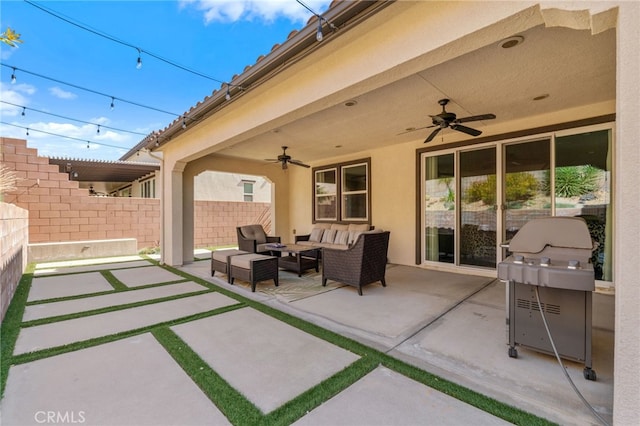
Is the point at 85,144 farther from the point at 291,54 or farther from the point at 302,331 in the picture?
the point at 302,331

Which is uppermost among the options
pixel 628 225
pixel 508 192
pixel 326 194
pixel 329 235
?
pixel 326 194

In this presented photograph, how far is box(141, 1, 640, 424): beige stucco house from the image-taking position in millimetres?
1657

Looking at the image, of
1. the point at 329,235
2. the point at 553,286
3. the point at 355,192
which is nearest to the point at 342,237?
the point at 329,235

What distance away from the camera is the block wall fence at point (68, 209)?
746 cm

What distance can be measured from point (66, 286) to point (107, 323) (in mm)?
2583

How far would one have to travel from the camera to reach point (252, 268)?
479 cm

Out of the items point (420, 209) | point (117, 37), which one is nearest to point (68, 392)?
point (117, 37)

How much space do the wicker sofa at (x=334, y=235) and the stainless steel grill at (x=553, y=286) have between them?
463cm

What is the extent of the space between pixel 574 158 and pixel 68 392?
7.19 metres

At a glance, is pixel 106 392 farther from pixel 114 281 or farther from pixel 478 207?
pixel 478 207

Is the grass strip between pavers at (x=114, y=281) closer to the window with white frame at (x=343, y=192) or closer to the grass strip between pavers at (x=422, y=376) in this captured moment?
the grass strip between pavers at (x=422, y=376)

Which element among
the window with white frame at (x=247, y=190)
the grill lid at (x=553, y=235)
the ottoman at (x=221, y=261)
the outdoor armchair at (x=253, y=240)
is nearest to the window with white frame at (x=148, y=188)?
the window with white frame at (x=247, y=190)

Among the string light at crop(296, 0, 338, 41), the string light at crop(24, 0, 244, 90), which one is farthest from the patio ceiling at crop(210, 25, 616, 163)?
the string light at crop(24, 0, 244, 90)

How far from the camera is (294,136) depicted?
21.1ft
